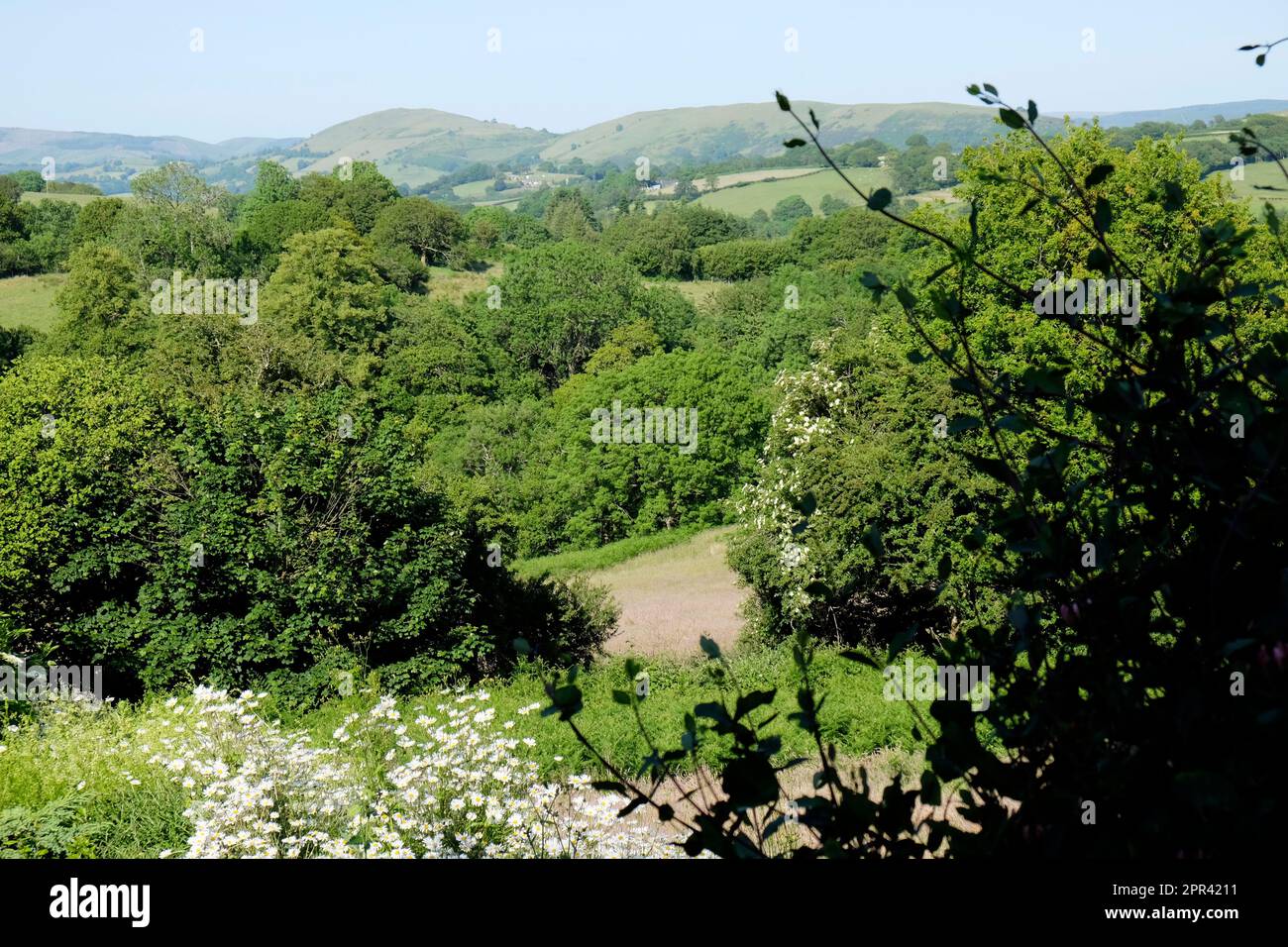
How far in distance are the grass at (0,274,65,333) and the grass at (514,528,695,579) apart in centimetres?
4073

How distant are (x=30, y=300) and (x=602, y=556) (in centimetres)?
5145

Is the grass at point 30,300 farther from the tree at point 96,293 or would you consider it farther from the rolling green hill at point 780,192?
the rolling green hill at point 780,192

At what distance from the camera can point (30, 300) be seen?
71562 mm

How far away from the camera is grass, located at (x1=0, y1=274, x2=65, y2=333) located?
220 ft

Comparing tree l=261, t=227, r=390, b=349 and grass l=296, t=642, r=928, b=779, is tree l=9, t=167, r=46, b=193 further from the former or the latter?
grass l=296, t=642, r=928, b=779

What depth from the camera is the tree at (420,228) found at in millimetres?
84688

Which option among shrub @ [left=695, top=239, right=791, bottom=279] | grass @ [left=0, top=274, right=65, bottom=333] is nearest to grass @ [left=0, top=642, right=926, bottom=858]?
grass @ [left=0, top=274, right=65, bottom=333]

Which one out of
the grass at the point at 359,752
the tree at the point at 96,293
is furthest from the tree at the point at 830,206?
the grass at the point at 359,752

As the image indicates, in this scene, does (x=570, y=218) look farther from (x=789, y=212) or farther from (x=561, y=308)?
(x=561, y=308)

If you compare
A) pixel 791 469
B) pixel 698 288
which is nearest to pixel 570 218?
pixel 698 288

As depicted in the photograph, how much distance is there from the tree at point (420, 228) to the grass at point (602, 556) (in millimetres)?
46868

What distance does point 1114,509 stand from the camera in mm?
2705
